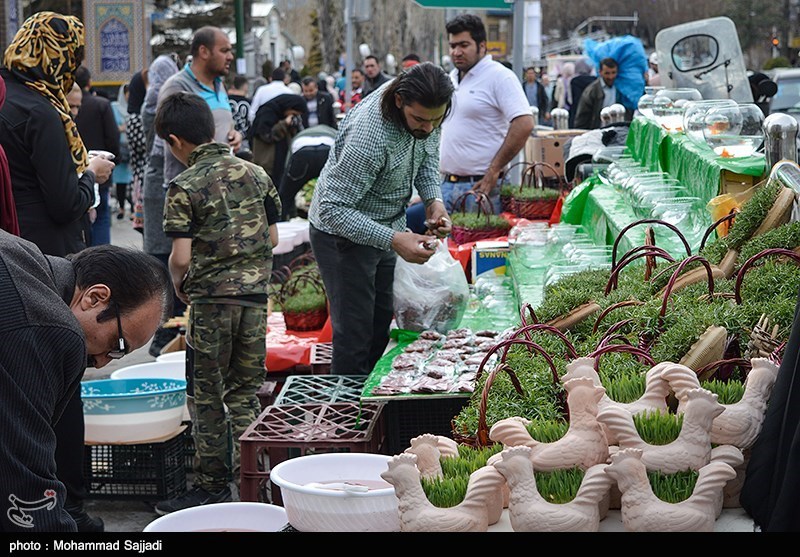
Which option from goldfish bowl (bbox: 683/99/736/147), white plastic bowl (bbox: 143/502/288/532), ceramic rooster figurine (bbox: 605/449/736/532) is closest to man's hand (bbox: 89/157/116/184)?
white plastic bowl (bbox: 143/502/288/532)

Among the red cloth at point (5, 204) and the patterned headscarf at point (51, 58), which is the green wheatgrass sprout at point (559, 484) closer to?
the red cloth at point (5, 204)

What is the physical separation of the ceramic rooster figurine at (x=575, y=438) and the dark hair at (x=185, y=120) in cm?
277

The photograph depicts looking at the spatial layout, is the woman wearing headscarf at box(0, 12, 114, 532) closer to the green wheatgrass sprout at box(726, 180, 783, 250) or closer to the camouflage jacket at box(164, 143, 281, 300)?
the camouflage jacket at box(164, 143, 281, 300)

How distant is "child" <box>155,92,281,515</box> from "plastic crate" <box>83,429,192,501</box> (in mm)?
133

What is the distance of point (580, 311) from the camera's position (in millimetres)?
3109

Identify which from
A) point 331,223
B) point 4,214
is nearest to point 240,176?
point 331,223

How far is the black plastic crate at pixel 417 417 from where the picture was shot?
159 inches

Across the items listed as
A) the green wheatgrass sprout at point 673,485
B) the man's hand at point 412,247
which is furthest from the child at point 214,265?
the green wheatgrass sprout at point 673,485

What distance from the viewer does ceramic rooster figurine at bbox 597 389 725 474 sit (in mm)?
2098

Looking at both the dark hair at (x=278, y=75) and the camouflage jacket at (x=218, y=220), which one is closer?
the camouflage jacket at (x=218, y=220)

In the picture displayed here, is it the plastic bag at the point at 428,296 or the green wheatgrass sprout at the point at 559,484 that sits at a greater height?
the green wheatgrass sprout at the point at 559,484

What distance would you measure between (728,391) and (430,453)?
64 centimetres
